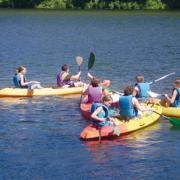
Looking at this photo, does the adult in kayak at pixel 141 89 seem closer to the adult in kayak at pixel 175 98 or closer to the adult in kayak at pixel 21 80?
the adult in kayak at pixel 175 98

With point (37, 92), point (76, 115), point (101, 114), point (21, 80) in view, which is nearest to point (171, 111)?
point (101, 114)

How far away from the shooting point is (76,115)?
68.4 feet

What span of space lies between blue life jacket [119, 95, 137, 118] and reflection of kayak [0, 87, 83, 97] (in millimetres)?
6195

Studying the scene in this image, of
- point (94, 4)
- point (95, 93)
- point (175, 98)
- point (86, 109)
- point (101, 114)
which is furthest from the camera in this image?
point (94, 4)

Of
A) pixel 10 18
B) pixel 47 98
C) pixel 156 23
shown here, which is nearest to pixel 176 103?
pixel 47 98

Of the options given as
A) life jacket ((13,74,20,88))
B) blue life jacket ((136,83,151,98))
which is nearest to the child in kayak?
blue life jacket ((136,83,151,98))

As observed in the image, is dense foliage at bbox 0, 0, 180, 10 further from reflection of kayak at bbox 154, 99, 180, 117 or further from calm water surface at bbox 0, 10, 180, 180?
reflection of kayak at bbox 154, 99, 180, 117

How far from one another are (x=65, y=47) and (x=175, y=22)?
24301 millimetres

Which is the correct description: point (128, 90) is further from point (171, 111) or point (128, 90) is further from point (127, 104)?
point (171, 111)

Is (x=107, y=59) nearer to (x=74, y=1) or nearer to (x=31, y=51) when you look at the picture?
(x=31, y=51)

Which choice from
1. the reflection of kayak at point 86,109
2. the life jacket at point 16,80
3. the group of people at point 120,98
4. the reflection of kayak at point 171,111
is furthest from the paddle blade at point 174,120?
the life jacket at point 16,80

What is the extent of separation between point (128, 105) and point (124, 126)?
0.57 metres

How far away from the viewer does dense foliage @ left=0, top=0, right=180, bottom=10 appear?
9075cm

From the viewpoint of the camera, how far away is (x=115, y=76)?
2950cm
